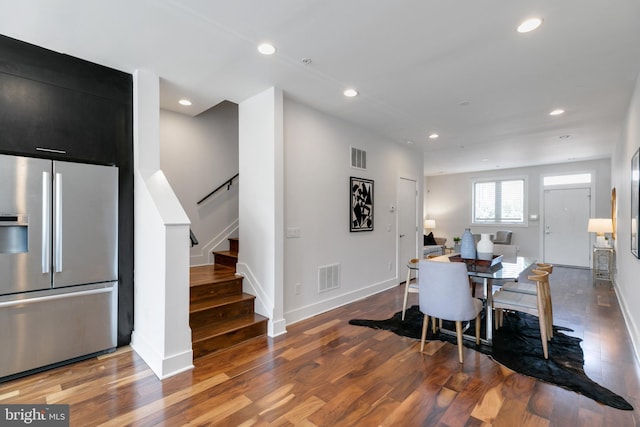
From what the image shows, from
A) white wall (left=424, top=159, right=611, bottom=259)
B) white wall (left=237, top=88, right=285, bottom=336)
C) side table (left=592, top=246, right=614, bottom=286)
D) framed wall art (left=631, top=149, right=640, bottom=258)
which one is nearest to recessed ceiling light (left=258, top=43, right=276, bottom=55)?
white wall (left=237, top=88, right=285, bottom=336)

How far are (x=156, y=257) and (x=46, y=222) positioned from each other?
3.03 feet

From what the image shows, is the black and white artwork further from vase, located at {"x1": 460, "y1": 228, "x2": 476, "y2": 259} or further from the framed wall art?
the framed wall art

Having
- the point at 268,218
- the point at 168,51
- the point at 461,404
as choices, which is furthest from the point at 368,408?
the point at 168,51

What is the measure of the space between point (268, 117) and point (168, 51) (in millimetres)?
1131

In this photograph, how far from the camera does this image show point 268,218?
11.4ft

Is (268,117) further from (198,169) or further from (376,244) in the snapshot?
(376,244)

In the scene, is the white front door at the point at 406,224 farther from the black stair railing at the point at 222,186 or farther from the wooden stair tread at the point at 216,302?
the wooden stair tread at the point at 216,302

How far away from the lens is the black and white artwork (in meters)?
4.64

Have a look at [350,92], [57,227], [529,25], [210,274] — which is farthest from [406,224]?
[57,227]

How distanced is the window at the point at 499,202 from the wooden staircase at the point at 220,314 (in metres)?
8.05

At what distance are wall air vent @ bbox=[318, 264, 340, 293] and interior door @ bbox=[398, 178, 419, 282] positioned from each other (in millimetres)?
1825

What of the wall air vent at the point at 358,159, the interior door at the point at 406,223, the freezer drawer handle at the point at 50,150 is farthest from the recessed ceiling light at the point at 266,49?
the interior door at the point at 406,223

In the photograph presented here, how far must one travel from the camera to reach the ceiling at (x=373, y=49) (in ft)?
6.88

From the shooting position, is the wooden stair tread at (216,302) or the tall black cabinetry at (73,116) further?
the wooden stair tread at (216,302)
